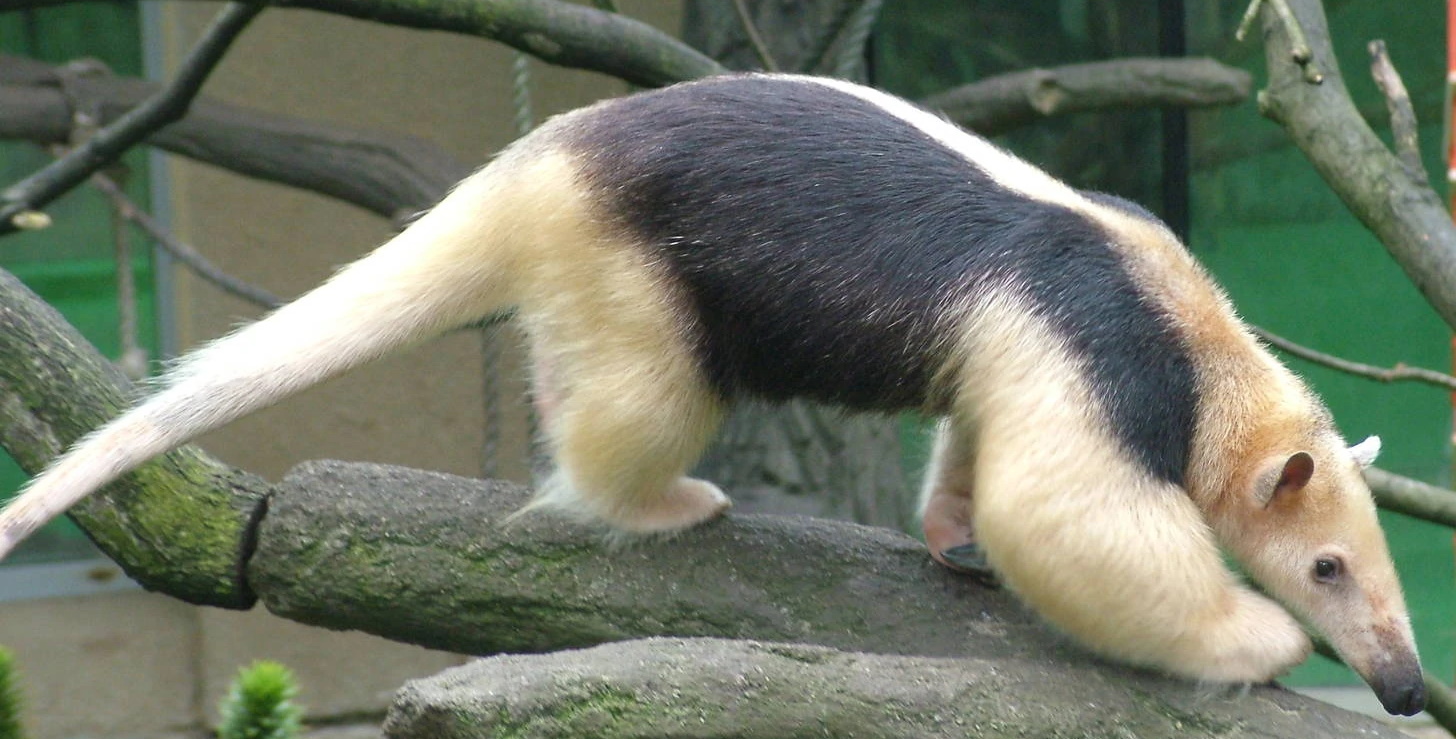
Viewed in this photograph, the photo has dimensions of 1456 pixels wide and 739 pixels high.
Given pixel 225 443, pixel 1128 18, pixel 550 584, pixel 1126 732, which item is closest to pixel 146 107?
pixel 550 584

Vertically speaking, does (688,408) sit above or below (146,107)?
below

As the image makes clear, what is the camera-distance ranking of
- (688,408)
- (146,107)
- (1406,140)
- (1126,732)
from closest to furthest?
(1126,732) → (688,408) → (1406,140) → (146,107)

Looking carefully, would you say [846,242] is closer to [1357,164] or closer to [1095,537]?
[1095,537]

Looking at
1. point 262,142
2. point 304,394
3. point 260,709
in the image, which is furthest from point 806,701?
point 304,394

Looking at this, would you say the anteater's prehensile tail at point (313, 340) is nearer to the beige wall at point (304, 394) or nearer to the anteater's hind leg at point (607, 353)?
the anteater's hind leg at point (607, 353)

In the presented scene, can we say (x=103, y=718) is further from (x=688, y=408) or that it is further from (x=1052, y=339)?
(x=1052, y=339)

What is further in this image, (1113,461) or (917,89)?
(917,89)

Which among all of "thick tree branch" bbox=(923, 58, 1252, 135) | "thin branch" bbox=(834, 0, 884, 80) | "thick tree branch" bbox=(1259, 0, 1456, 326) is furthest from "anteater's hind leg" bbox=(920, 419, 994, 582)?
"thick tree branch" bbox=(923, 58, 1252, 135)

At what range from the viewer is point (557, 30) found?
4125 millimetres

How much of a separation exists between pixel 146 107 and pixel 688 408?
7.38ft

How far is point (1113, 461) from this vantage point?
2811mm

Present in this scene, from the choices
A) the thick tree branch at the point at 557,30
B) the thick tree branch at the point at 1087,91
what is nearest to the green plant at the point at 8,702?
the thick tree branch at the point at 557,30

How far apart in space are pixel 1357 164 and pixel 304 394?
14.3 ft

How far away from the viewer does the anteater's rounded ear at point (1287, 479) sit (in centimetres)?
282
